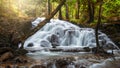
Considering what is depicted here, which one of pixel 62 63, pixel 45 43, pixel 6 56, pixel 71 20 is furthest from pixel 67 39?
pixel 62 63

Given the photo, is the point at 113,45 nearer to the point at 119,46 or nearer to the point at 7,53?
the point at 119,46

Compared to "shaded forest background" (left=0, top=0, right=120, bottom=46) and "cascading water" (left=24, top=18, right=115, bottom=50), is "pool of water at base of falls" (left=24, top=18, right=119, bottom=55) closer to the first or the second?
"cascading water" (left=24, top=18, right=115, bottom=50)

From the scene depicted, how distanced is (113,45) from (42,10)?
3391 centimetres

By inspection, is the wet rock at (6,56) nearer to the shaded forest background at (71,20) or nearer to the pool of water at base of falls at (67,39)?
the shaded forest background at (71,20)

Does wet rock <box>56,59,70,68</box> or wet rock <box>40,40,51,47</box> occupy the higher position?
wet rock <box>40,40,51,47</box>

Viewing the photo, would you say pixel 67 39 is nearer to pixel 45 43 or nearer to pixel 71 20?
pixel 45 43

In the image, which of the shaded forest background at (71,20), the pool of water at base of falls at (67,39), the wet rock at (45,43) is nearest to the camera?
the shaded forest background at (71,20)

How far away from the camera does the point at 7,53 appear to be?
1273 cm

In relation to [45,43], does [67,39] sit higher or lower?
higher

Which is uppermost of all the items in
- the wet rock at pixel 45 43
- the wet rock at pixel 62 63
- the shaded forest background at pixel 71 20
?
the shaded forest background at pixel 71 20

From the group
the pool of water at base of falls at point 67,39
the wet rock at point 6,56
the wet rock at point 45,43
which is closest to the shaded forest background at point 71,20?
the wet rock at point 6,56

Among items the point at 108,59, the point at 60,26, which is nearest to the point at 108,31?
the point at 60,26

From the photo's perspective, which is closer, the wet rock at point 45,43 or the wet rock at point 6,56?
the wet rock at point 6,56

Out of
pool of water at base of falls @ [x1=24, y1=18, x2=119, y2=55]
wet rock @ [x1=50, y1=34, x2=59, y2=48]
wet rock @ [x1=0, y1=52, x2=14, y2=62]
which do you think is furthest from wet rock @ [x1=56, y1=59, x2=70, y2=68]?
wet rock @ [x1=50, y1=34, x2=59, y2=48]
